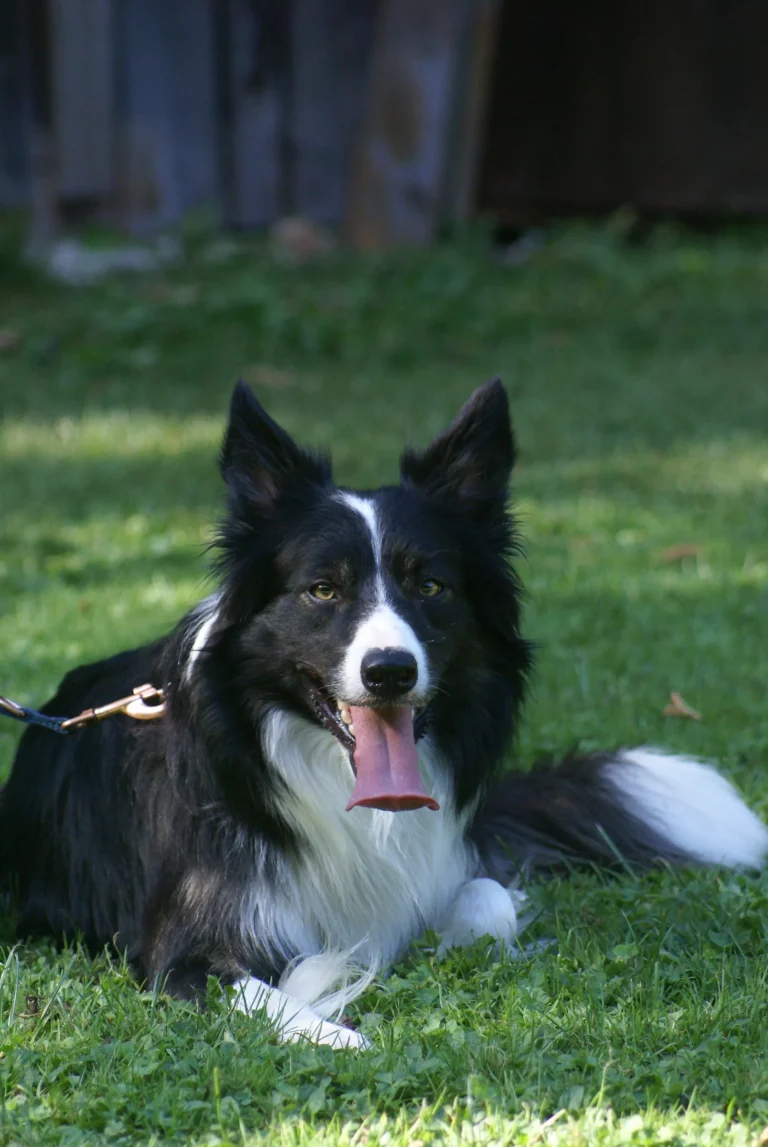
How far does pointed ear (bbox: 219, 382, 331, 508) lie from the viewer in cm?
385

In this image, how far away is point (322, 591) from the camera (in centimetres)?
378

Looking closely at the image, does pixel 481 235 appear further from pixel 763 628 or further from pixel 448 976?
pixel 448 976

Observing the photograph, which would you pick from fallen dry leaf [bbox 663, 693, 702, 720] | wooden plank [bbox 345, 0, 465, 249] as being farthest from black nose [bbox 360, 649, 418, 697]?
wooden plank [bbox 345, 0, 465, 249]

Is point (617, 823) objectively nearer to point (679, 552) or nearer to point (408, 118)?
point (679, 552)

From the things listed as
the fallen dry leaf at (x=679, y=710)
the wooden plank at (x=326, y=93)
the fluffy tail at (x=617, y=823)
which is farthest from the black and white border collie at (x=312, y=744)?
the wooden plank at (x=326, y=93)

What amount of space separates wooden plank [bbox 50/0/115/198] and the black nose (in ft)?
37.3

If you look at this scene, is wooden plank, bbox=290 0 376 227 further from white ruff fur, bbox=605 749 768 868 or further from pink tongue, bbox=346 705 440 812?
pink tongue, bbox=346 705 440 812

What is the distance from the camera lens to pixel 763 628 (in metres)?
6.64

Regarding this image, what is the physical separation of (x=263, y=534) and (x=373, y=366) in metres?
8.60

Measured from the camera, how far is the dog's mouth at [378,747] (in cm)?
363

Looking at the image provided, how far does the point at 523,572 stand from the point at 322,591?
381cm

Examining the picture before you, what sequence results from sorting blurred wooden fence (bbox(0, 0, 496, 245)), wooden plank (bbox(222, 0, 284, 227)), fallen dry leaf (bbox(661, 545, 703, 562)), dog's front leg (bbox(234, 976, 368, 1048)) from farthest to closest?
wooden plank (bbox(222, 0, 284, 227))
blurred wooden fence (bbox(0, 0, 496, 245))
fallen dry leaf (bbox(661, 545, 703, 562))
dog's front leg (bbox(234, 976, 368, 1048))

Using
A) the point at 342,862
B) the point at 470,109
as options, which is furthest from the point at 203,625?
the point at 470,109

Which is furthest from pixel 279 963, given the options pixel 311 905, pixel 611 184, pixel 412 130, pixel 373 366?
pixel 611 184
